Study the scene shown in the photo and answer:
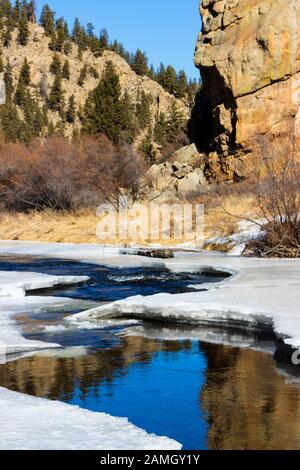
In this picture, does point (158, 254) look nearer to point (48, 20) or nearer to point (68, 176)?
point (68, 176)

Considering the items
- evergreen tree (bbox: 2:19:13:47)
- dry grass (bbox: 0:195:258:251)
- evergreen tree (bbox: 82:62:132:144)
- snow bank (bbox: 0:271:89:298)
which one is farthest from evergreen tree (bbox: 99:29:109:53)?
snow bank (bbox: 0:271:89:298)

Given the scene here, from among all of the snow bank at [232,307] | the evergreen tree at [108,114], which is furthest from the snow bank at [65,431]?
the evergreen tree at [108,114]

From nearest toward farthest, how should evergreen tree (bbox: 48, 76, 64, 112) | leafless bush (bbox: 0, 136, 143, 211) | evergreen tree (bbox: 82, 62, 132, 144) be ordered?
leafless bush (bbox: 0, 136, 143, 211) → evergreen tree (bbox: 82, 62, 132, 144) → evergreen tree (bbox: 48, 76, 64, 112)

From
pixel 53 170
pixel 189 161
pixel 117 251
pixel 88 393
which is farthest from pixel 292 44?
pixel 88 393

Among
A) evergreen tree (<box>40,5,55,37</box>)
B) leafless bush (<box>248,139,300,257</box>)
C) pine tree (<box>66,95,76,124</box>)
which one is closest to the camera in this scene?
leafless bush (<box>248,139,300,257</box>)

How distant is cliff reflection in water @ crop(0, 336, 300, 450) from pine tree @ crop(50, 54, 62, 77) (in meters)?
114

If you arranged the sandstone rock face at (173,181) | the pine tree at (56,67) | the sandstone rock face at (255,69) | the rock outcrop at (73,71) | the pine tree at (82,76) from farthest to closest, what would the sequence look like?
the pine tree at (82,76) → the pine tree at (56,67) → the rock outcrop at (73,71) → the sandstone rock face at (173,181) → the sandstone rock face at (255,69)

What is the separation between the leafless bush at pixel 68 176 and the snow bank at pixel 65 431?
2595cm

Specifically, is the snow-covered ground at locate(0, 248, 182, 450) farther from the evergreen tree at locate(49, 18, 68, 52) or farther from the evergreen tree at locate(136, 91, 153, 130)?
the evergreen tree at locate(49, 18, 68, 52)

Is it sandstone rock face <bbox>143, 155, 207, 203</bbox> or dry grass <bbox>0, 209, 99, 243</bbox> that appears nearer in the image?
dry grass <bbox>0, 209, 99, 243</bbox>

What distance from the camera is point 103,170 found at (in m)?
31.6

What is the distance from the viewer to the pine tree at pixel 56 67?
4508 inches

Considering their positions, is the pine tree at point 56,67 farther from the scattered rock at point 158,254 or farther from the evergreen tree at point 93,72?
the scattered rock at point 158,254

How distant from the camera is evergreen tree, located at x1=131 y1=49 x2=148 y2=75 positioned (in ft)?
404
